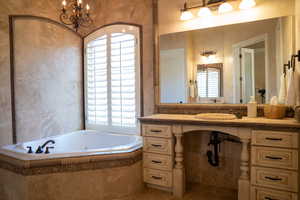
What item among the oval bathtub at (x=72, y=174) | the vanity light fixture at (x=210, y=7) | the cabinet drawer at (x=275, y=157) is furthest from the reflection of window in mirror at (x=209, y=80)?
the oval bathtub at (x=72, y=174)

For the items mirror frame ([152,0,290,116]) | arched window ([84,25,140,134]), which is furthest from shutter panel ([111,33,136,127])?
mirror frame ([152,0,290,116])

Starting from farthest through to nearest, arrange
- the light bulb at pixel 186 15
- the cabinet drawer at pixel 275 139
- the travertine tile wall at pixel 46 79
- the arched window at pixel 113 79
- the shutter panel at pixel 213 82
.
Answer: the arched window at pixel 113 79 → the travertine tile wall at pixel 46 79 → the light bulb at pixel 186 15 → the shutter panel at pixel 213 82 → the cabinet drawer at pixel 275 139

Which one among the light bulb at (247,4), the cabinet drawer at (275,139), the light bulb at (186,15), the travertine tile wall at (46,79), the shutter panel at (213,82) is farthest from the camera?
the travertine tile wall at (46,79)

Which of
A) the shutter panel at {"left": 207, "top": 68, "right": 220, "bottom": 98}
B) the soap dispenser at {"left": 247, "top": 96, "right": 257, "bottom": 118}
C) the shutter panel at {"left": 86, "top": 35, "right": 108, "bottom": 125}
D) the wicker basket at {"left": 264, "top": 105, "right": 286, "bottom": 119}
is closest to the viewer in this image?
the wicker basket at {"left": 264, "top": 105, "right": 286, "bottom": 119}

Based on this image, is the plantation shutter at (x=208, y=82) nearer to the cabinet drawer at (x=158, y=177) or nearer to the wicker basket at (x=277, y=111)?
the wicker basket at (x=277, y=111)

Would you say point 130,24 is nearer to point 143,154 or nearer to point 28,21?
point 28,21

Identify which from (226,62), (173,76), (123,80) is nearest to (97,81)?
(123,80)

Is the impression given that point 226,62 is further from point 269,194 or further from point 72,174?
point 72,174

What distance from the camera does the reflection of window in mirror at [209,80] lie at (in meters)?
2.49

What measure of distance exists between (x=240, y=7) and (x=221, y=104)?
3.72ft

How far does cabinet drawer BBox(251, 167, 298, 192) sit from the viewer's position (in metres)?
1.74

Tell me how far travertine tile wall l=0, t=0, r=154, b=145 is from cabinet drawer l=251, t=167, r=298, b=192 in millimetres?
1605

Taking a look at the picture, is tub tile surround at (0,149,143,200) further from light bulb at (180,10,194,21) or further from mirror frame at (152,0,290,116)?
light bulb at (180,10,194,21)

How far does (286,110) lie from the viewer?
6.95 ft
